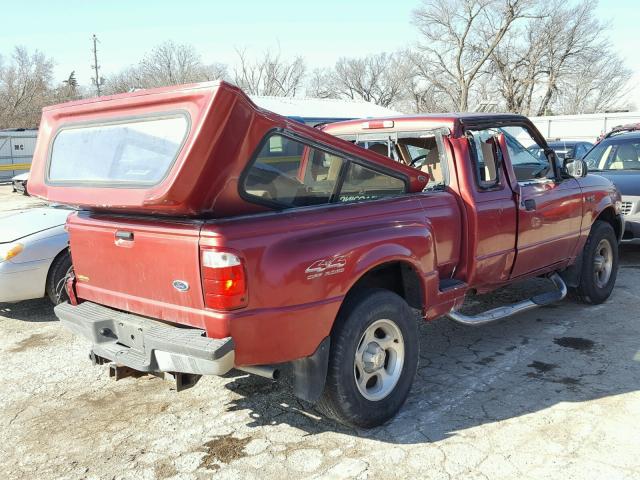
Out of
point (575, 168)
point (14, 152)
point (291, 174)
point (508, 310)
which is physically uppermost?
point (14, 152)

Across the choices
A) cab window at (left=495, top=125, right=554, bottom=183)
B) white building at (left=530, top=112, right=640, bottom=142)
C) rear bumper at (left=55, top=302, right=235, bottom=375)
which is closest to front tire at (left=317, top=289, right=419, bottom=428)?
rear bumper at (left=55, top=302, right=235, bottom=375)

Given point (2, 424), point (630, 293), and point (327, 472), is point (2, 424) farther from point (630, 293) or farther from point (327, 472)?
point (630, 293)

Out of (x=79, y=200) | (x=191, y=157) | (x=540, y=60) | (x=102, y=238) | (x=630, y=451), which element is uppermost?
(x=540, y=60)

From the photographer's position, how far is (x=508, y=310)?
480cm

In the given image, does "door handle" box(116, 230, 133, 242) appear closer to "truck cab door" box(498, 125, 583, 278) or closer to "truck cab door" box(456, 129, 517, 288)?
"truck cab door" box(456, 129, 517, 288)

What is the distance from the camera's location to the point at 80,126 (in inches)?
148

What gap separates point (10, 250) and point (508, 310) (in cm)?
460

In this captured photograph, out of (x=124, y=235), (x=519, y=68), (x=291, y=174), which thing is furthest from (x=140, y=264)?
(x=519, y=68)

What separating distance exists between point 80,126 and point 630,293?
231 inches

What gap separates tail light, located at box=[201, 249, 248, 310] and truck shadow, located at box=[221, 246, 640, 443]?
1183mm

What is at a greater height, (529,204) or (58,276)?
(529,204)

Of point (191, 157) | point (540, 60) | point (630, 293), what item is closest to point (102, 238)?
point (191, 157)

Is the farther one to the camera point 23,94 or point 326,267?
point 23,94

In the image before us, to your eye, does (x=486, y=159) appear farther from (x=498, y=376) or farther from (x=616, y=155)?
(x=616, y=155)
